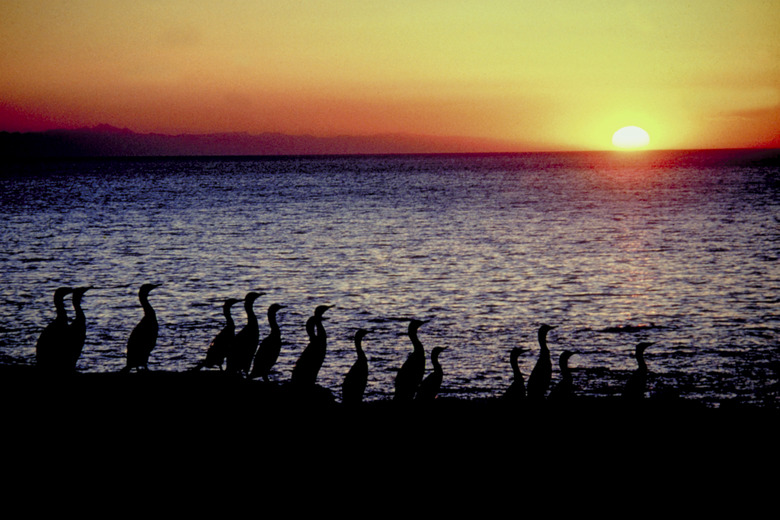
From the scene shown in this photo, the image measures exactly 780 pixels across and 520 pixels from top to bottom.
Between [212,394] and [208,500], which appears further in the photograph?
[212,394]

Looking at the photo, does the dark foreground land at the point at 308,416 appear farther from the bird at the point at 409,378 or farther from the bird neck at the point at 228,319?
the bird neck at the point at 228,319

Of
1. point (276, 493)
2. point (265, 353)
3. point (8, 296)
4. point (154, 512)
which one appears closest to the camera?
point (154, 512)

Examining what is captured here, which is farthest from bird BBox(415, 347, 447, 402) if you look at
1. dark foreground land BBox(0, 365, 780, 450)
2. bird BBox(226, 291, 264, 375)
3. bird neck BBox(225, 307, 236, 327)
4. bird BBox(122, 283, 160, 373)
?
bird BBox(122, 283, 160, 373)

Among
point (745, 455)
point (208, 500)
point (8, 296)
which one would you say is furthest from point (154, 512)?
point (8, 296)

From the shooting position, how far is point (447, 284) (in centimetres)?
3111

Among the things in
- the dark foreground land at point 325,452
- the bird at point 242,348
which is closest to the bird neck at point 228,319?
the bird at point 242,348

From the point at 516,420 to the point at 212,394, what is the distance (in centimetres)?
462

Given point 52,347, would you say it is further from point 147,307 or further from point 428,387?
point 428,387

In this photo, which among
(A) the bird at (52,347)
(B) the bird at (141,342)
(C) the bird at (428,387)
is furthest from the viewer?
(C) the bird at (428,387)

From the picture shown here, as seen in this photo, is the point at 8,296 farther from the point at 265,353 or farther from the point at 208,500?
the point at 208,500

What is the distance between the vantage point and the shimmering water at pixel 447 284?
19.2 meters

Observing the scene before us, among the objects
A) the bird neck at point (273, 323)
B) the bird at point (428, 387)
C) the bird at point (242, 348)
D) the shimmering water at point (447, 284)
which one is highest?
the bird neck at point (273, 323)

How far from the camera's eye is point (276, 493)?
28.9 feet

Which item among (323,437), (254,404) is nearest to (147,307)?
(254,404)
